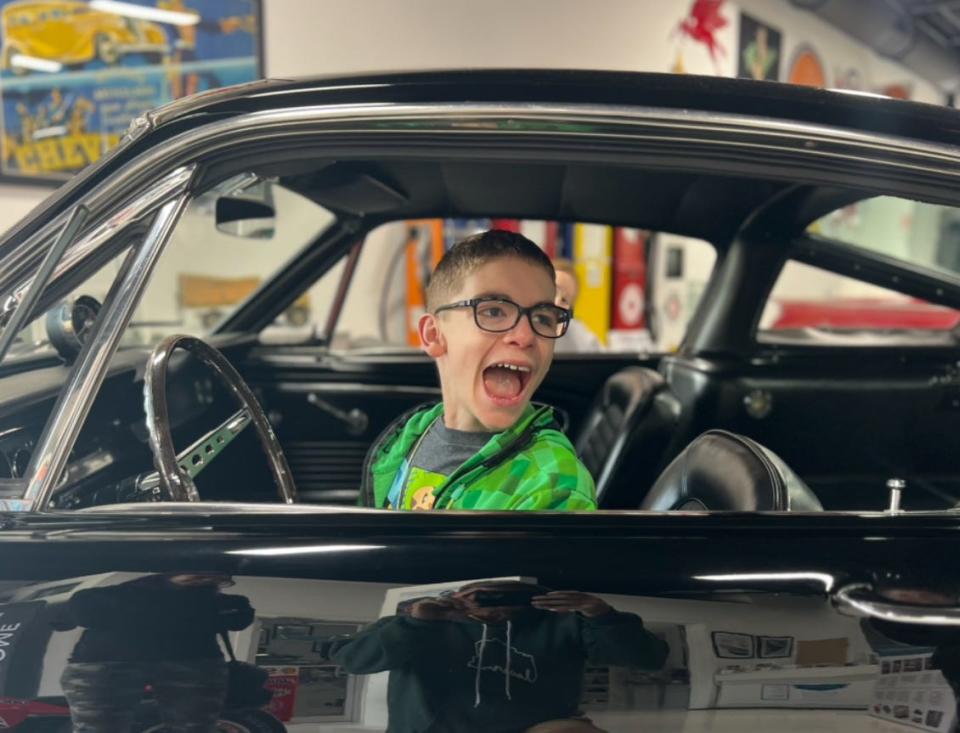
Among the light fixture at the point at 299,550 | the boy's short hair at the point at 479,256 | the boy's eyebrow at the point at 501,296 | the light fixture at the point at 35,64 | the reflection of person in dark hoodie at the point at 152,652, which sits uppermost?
the light fixture at the point at 35,64

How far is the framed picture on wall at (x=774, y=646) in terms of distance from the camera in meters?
0.80

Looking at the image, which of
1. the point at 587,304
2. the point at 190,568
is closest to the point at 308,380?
the point at 190,568

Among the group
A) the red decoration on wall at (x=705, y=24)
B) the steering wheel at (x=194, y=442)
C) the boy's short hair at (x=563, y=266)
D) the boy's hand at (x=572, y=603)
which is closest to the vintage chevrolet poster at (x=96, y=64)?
the boy's short hair at (x=563, y=266)

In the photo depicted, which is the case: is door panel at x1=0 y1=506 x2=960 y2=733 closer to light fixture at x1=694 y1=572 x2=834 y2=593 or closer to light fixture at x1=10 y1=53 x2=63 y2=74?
light fixture at x1=694 y1=572 x2=834 y2=593

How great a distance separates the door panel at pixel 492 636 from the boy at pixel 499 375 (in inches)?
9.0

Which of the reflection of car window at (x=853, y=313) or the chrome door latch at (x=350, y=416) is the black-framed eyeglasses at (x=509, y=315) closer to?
the chrome door latch at (x=350, y=416)

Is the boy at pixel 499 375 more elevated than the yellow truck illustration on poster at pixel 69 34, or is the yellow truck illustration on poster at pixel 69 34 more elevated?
the yellow truck illustration on poster at pixel 69 34

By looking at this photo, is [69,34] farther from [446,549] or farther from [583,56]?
[446,549]

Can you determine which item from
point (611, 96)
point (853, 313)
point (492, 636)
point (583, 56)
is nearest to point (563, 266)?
point (611, 96)

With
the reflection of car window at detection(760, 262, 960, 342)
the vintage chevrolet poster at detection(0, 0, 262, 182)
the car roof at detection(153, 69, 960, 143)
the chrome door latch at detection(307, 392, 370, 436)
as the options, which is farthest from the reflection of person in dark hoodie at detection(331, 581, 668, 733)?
the reflection of car window at detection(760, 262, 960, 342)

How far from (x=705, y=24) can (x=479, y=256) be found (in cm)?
579

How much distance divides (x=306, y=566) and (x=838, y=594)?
1.84 ft

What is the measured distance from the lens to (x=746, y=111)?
2.93ft

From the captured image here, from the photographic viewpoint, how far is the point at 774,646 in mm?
803
